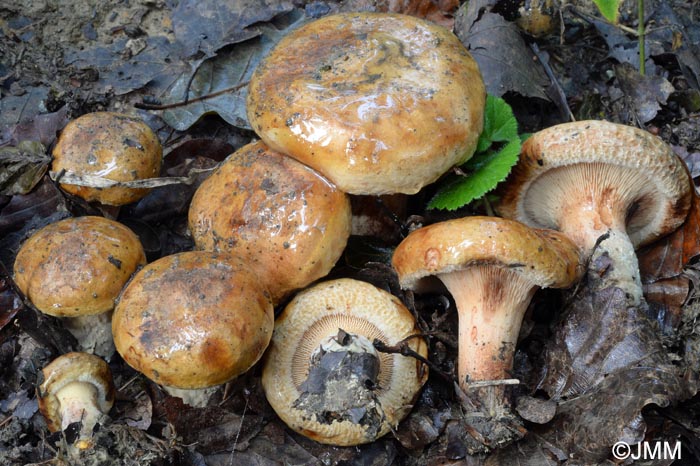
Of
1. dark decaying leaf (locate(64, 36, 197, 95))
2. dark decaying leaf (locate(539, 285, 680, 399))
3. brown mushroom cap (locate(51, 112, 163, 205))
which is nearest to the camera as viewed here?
dark decaying leaf (locate(539, 285, 680, 399))

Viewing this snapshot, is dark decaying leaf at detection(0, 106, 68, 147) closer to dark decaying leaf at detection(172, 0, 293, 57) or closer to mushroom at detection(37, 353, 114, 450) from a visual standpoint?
dark decaying leaf at detection(172, 0, 293, 57)

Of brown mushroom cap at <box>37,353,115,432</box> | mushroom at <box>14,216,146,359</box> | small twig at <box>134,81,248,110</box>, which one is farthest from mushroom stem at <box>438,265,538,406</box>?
small twig at <box>134,81,248,110</box>

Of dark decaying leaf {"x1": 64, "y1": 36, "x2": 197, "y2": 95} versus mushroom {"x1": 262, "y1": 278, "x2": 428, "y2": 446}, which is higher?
dark decaying leaf {"x1": 64, "y1": 36, "x2": 197, "y2": 95}

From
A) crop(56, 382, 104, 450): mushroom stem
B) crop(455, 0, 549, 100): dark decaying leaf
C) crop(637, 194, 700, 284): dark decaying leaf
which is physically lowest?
crop(56, 382, 104, 450): mushroom stem

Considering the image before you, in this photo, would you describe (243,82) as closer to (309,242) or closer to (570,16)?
(309,242)

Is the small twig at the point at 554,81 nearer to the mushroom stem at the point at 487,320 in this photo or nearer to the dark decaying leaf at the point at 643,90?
Answer: the dark decaying leaf at the point at 643,90

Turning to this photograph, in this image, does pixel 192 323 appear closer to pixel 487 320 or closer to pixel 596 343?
pixel 487 320
